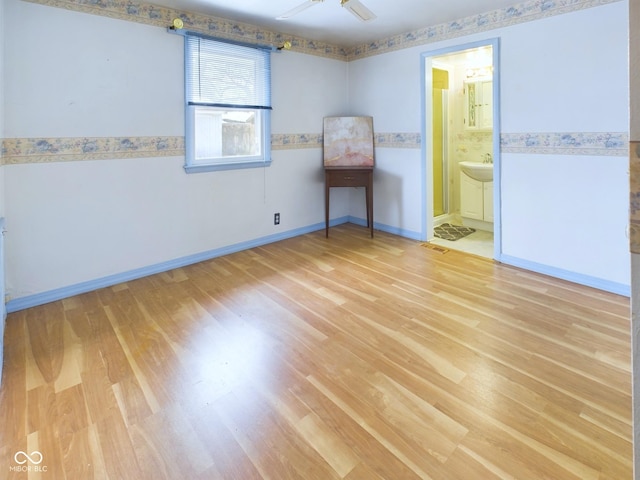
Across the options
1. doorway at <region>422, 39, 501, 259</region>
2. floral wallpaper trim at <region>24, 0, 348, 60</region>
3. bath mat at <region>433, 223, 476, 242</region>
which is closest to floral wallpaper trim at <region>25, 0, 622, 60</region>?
floral wallpaper trim at <region>24, 0, 348, 60</region>

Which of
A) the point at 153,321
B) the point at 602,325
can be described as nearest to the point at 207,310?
the point at 153,321

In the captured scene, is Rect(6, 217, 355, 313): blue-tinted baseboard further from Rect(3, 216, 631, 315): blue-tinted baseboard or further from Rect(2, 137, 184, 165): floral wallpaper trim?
Rect(2, 137, 184, 165): floral wallpaper trim

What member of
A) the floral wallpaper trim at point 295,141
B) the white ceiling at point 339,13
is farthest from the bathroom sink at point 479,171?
the floral wallpaper trim at point 295,141

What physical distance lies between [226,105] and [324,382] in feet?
9.86

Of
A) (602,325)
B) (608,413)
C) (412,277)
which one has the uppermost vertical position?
(412,277)

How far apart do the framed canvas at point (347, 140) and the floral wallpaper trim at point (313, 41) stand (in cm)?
85

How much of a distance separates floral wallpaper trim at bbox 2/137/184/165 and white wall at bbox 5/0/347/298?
0.16ft

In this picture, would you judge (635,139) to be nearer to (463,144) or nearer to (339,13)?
(339,13)

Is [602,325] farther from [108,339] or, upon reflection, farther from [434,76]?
[434,76]

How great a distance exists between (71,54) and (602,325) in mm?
4344

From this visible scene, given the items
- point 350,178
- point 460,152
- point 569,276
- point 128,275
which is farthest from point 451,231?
point 128,275

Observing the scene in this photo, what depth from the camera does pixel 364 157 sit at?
4.66m

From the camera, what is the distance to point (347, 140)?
4.69m

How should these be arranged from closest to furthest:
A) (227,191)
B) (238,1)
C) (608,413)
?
(608,413)
(238,1)
(227,191)
